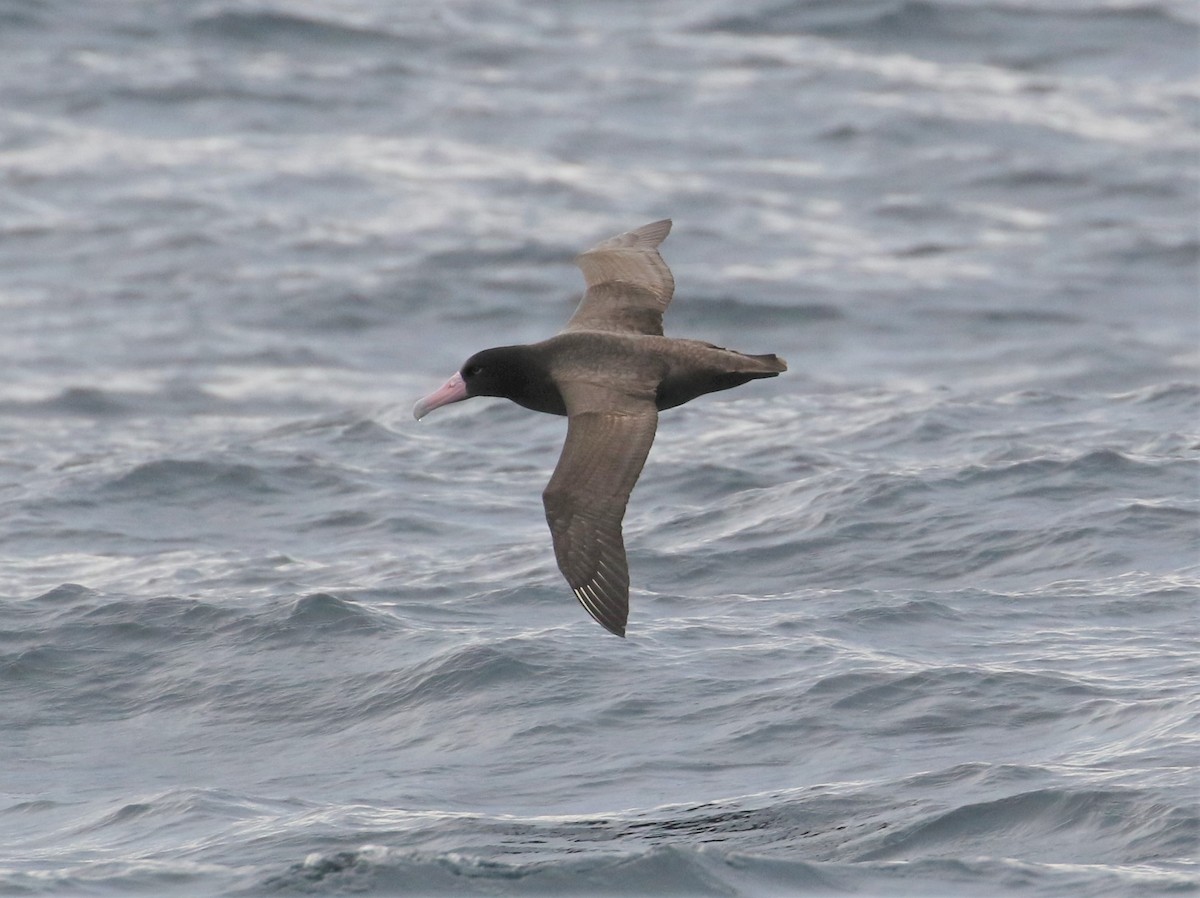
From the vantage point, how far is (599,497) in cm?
1044

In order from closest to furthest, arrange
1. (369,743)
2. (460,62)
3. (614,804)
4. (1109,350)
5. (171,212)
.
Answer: (614,804) < (369,743) < (1109,350) < (171,212) < (460,62)

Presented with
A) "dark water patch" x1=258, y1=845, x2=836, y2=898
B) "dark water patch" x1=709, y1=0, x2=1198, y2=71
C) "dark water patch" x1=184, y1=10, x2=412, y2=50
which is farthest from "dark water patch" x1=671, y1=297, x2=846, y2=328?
"dark water patch" x1=258, y1=845, x2=836, y2=898

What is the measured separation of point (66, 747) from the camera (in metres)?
12.0

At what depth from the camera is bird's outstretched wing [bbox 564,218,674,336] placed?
41.8ft

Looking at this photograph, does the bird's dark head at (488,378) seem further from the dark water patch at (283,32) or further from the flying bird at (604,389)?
the dark water patch at (283,32)

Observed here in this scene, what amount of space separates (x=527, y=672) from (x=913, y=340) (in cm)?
1043

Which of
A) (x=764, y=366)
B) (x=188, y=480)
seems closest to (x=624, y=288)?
(x=764, y=366)

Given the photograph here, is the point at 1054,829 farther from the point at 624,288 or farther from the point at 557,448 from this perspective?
the point at 557,448

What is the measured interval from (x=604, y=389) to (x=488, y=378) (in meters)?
1.01

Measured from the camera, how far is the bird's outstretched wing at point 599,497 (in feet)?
33.5

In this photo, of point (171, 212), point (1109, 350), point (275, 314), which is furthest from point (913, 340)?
point (171, 212)

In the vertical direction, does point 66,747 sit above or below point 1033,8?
below

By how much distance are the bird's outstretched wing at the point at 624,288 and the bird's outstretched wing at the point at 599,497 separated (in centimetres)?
149

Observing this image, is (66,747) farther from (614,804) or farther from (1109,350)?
(1109,350)
